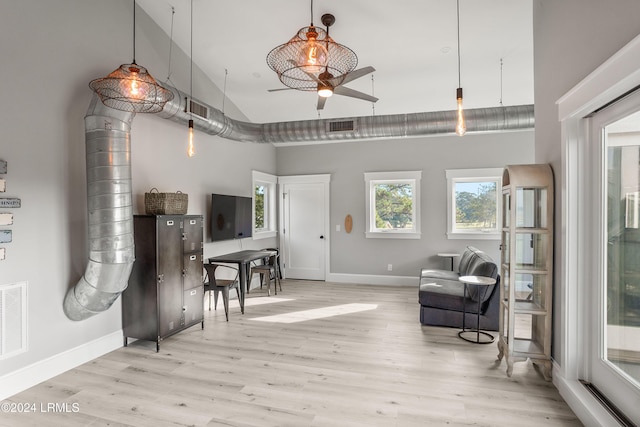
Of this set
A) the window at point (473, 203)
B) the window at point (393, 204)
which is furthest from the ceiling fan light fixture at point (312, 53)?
the window at point (473, 203)

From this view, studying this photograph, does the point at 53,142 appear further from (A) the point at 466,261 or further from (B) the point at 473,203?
A: (B) the point at 473,203

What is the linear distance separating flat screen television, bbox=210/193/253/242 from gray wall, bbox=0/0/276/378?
1.34 metres

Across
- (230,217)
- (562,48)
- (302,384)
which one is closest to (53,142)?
(230,217)

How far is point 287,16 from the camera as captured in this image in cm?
393

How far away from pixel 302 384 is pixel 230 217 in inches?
130

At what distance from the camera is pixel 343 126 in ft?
17.0

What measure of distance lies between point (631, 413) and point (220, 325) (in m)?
3.89

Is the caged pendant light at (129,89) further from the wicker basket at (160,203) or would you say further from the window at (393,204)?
the window at (393,204)

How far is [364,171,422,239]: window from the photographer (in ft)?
22.2

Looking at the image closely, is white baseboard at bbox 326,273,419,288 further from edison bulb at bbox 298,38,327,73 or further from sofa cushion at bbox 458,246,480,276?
edison bulb at bbox 298,38,327,73

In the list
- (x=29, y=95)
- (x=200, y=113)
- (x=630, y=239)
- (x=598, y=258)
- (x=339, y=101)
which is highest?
(x=339, y=101)

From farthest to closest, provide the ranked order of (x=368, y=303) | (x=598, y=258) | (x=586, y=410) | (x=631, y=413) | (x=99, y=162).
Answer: (x=368, y=303) → (x=99, y=162) → (x=598, y=258) → (x=586, y=410) → (x=631, y=413)

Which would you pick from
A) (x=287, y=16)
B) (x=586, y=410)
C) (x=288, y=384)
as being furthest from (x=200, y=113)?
(x=586, y=410)

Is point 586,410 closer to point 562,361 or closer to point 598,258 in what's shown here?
point 562,361
